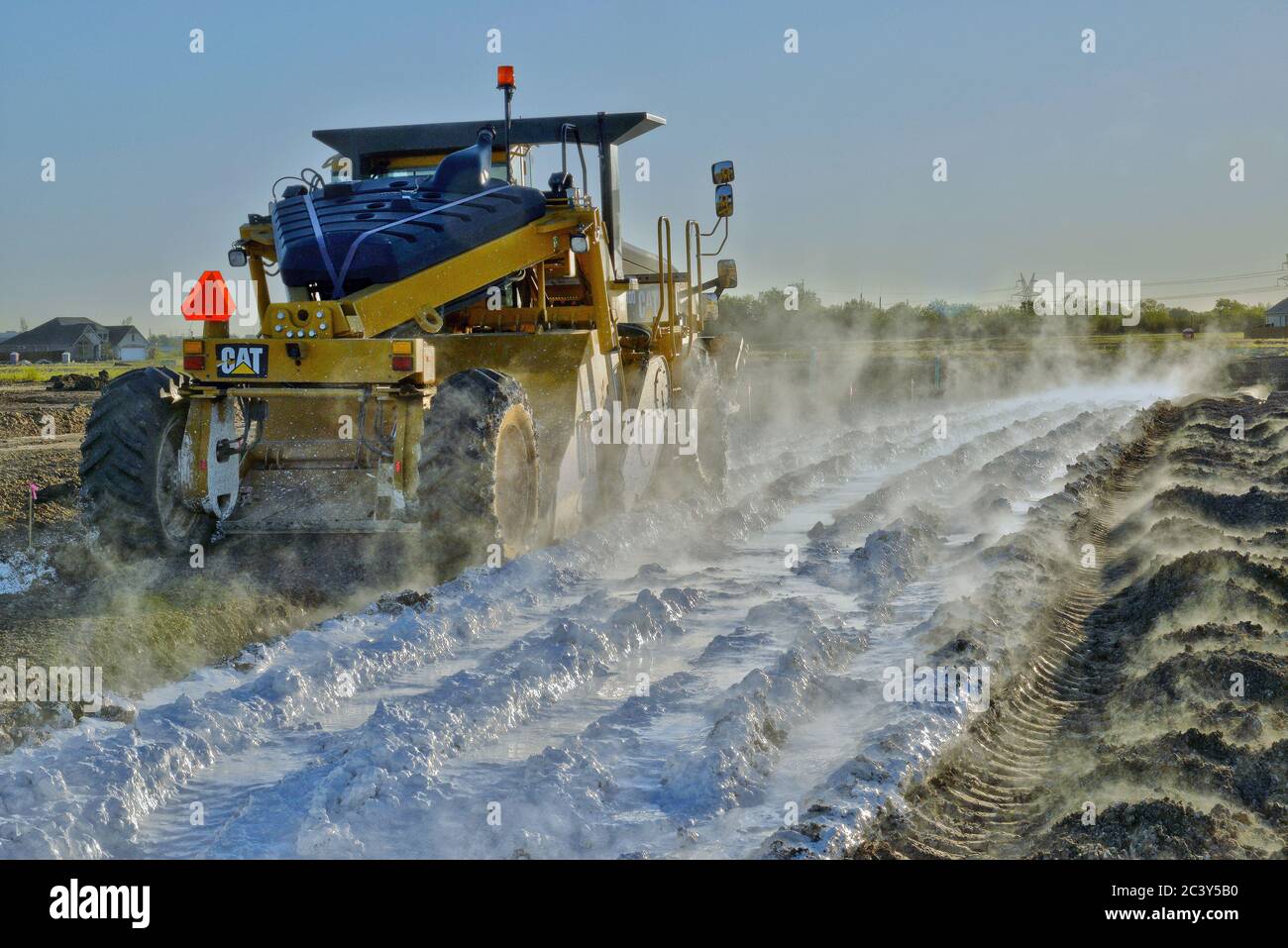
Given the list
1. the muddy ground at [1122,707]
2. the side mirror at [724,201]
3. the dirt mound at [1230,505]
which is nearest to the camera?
the muddy ground at [1122,707]

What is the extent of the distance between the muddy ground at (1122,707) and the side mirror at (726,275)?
3831 mm

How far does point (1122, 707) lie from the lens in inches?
238

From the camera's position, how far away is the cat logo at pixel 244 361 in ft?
27.2

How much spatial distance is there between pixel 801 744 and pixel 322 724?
2.08m

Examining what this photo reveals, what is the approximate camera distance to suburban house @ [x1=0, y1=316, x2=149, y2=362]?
98.8m

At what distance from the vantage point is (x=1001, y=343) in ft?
198

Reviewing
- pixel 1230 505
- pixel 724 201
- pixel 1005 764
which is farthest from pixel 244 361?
pixel 1230 505

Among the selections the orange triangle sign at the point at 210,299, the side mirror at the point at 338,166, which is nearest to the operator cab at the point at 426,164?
the side mirror at the point at 338,166

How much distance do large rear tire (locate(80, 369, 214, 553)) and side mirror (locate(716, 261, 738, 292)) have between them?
6.07 meters

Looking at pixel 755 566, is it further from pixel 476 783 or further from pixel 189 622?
pixel 476 783

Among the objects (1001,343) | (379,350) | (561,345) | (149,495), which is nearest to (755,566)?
(561,345)

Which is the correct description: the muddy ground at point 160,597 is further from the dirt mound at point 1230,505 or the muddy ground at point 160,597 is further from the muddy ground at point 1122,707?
the dirt mound at point 1230,505

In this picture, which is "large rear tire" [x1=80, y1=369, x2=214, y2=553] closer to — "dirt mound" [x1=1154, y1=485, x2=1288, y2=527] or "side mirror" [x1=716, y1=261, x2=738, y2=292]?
"side mirror" [x1=716, y1=261, x2=738, y2=292]

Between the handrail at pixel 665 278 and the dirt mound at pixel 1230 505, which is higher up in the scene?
the handrail at pixel 665 278
